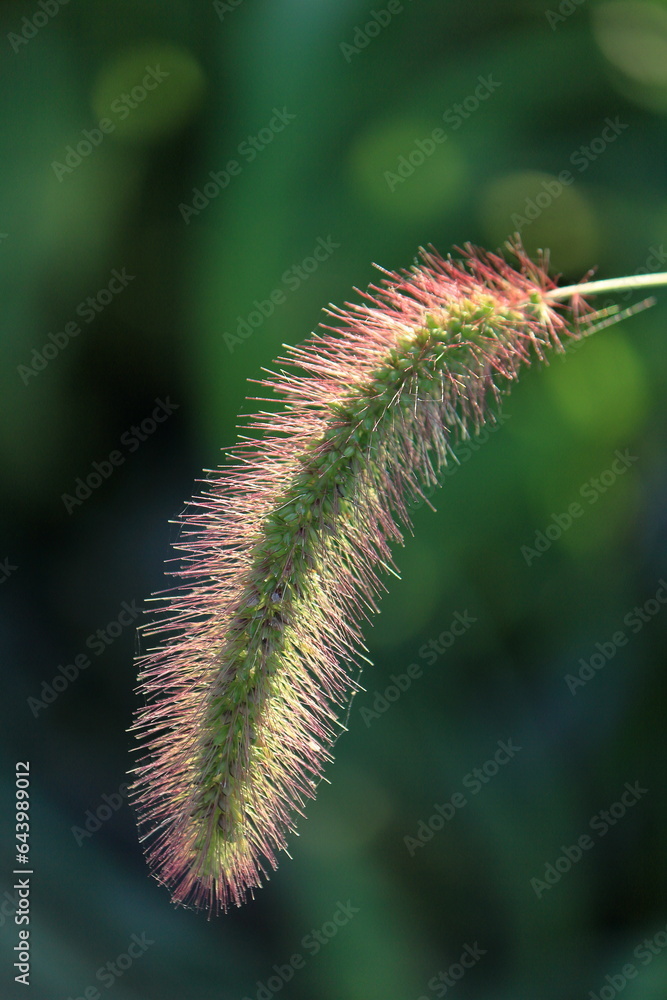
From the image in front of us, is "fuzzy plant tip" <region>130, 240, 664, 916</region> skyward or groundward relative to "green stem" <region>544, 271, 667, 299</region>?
groundward

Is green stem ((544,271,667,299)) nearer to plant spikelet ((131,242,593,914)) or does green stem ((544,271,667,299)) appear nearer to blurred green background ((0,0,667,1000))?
plant spikelet ((131,242,593,914))

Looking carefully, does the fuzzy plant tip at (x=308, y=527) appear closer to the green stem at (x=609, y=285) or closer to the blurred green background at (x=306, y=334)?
the green stem at (x=609, y=285)

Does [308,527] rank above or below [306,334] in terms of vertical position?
below

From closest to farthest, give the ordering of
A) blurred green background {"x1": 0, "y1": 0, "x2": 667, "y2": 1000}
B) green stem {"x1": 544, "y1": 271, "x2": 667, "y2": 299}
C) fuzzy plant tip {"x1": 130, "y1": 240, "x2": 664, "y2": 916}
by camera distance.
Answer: green stem {"x1": 544, "y1": 271, "x2": 667, "y2": 299}
fuzzy plant tip {"x1": 130, "y1": 240, "x2": 664, "y2": 916}
blurred green background {"x1": 0, "y1": 0, "x2": 667, "y2": 1000}

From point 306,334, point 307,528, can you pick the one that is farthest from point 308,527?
point 306,334

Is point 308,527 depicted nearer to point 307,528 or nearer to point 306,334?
point 307,528

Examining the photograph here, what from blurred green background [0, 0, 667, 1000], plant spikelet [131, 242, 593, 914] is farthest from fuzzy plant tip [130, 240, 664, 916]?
blurred green background [0, 0, 667, 1000]

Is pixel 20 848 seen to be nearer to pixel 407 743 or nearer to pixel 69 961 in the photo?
pixel 69 961

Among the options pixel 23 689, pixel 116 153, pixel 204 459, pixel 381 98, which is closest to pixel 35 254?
pixel 116 153
